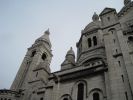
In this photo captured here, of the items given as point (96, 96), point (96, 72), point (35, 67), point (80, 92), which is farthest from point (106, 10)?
A: point (35, 67)

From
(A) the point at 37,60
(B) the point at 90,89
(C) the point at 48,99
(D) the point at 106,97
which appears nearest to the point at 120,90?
(D) the point at 106,97

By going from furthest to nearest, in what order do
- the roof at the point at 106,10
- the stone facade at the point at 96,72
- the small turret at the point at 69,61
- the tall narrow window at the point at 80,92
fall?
1. the small turret at the point at 69,61
2. the roof at the point at 106,10
3. the tall narrow window at the point at 80,92
4. the stone facade at the point at 96,72

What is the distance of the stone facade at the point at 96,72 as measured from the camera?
19.2 metres

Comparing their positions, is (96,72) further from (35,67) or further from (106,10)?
(35,67)

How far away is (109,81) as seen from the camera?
63.7 feet

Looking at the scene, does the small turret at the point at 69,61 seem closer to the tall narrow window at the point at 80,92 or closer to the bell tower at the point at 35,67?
the bell tower at the point at 35,67

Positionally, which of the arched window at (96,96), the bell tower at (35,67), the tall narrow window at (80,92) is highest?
the bell tower at (35,67)

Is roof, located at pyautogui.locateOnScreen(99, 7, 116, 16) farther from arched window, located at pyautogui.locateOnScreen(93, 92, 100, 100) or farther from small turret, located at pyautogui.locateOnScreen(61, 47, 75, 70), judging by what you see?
arched window, located at pyautogui.locateOnScreen(93, 92, 100, 100)

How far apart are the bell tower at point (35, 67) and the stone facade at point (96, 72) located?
0.56 feet

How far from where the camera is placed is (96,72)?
21.6m

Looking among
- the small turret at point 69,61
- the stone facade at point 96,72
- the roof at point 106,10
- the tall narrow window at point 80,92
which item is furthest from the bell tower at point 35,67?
the roof at point 106,10

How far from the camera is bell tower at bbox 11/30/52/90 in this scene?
29.9m

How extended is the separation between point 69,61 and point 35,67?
6.28 metres

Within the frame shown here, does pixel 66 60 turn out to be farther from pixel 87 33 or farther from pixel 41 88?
pixel 41 88
